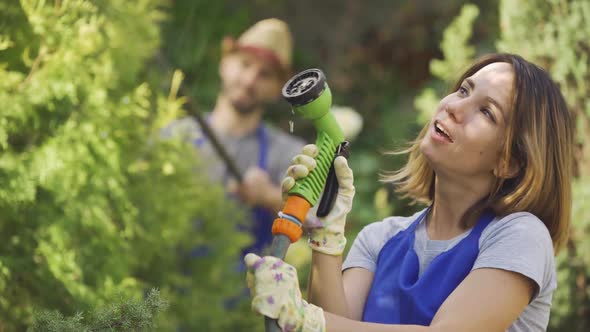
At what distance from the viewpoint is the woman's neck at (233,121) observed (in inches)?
217

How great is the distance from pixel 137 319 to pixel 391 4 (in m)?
7.34

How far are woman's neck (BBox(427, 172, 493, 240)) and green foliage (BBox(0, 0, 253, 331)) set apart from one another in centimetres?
109

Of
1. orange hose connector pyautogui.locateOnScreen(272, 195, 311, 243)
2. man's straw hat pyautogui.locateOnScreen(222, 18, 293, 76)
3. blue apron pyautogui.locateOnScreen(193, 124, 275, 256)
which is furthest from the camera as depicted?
man's straw hat pyautogui.locateOnScreen(222, 18, 293, 76)

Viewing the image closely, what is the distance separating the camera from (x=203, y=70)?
8.13 metres

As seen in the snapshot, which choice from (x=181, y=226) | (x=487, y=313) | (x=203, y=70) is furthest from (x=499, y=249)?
(x=203, y=70)

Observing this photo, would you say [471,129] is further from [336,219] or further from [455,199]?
[336,219]

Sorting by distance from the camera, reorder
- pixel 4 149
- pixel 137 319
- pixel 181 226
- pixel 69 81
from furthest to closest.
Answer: pixel 181 226 < pixel 69 81 < pixel 4 149 < pixel 137 319

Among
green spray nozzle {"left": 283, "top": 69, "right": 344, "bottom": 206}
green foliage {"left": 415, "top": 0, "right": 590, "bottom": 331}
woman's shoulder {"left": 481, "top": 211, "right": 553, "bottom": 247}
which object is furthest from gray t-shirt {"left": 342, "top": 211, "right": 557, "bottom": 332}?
green foliage {"left": 415, "top": 0, "right": 590, "bottom": 331}

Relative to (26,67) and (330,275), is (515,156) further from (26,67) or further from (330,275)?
(26,67)

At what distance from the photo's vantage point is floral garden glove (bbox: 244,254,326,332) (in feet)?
5.49

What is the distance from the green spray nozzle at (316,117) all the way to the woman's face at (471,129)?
0.82 feet

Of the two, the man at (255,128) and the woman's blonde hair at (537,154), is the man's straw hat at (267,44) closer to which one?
the man at (255,128)

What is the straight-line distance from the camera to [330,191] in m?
1.99

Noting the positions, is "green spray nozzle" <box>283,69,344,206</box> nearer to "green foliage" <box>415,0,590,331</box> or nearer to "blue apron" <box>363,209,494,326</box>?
"blue apron" <box>363,209,494,326</box>
